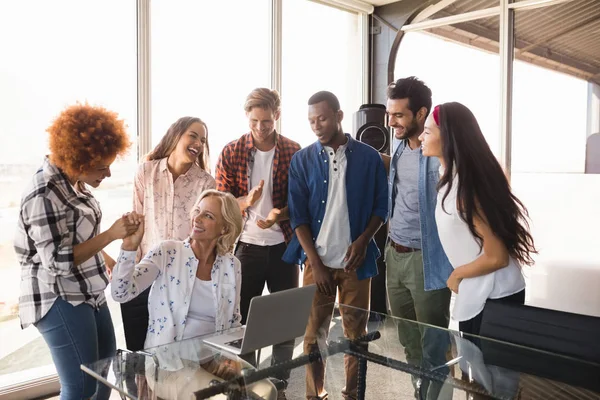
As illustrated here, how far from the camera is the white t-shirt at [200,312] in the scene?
89.5 inches

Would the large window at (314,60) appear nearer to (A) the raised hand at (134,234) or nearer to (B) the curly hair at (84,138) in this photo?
(B) the curly hair at (84,138)

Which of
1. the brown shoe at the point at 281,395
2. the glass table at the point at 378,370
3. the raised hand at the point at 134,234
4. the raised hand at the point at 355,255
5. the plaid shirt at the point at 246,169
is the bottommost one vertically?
the brown shoe at the point at 281,395

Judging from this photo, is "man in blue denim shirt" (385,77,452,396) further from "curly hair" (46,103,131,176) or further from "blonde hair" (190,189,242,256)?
"curly hair" (46,103,131,176)

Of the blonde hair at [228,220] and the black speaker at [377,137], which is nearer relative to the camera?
the blonde hair at [228,220]

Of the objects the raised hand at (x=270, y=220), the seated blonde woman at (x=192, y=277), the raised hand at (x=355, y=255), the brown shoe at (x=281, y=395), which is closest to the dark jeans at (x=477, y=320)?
the raised hand at (x=355, y=255)

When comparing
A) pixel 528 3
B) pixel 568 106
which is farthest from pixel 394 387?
pixel 528 3

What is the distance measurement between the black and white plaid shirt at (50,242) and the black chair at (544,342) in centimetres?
146

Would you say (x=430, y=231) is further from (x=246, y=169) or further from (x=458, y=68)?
(x=458, y=68)

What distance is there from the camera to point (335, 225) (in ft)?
9.20

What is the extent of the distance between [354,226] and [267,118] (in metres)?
0.76

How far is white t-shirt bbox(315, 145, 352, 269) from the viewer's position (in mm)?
2797

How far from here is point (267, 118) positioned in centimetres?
304

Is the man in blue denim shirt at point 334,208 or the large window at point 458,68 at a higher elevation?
the large window at point 458,68

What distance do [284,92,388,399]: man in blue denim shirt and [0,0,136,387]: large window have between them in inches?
45.7
